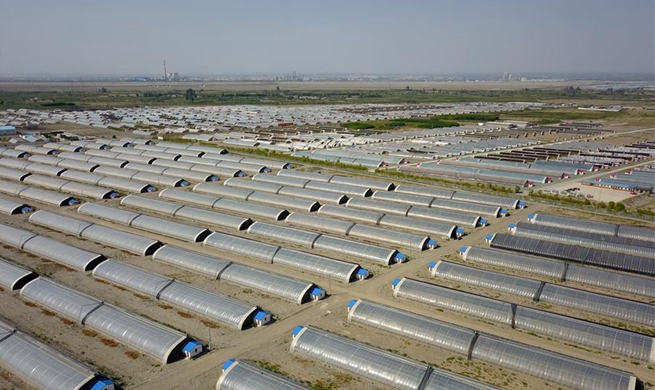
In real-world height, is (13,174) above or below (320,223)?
below

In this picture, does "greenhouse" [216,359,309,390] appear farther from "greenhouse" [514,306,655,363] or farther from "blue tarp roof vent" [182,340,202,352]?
"greenhouse" [514,306,655,363]

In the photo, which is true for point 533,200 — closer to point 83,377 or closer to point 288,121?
point 83,377

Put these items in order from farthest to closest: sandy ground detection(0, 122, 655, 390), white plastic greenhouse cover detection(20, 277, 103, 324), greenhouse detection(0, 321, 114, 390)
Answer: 1. white plastic greenhouse cover detection(20, 277, 103, 324)
2. sandy ground detection(0, 122, 655, 390)
3. greenhouse detection(0, 321, 114, 390)

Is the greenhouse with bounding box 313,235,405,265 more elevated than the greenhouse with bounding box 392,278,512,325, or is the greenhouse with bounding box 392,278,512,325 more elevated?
the greenhouse with bounding box 313,235,405,265

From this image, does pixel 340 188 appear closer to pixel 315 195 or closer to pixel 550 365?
pixel 315 195

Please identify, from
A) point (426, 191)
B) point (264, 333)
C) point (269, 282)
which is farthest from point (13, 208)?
point (426, 191)

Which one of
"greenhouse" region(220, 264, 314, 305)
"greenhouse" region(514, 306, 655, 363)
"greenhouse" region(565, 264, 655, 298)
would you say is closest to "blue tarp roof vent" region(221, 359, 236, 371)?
"greenhouse" region(220, 264, 314, 305)
